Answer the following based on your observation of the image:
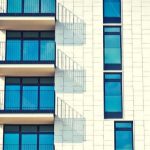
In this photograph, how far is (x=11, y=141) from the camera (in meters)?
31.4

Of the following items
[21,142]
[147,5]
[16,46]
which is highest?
[147,5]

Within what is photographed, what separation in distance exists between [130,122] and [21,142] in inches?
208

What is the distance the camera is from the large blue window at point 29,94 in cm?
3128

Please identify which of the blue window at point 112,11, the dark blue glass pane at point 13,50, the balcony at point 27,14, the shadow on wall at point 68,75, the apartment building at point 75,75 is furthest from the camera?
the blue window at point 112,11

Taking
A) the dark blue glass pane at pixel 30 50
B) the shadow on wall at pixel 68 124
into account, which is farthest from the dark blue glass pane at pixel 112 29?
the shadow on wall at pixel 68 124

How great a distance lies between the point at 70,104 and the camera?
100ft

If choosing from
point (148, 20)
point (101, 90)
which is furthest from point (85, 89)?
point (148, 20)

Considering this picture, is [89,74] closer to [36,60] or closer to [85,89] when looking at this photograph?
[85,89]

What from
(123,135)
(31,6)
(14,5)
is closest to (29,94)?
(31,6)

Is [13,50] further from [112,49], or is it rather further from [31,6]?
[112,49]

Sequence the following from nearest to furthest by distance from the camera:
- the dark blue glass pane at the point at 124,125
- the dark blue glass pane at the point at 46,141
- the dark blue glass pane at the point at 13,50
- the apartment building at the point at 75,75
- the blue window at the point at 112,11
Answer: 1. the apartment building at the point at 75,75
2. the dark blue glass pane at the point at 124,125
3. the dark blue glass pane at the point at 46,141
4. the dark blue glass pane at the point at 13,50
5. the blue window at the point at 112,11

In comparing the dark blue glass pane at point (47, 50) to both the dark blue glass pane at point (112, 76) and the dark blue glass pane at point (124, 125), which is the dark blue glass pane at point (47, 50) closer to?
the dark blue glass pane at point (112, 76)

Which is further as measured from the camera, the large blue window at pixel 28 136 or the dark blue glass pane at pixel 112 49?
the dark blue glass pane at pixel 112 49

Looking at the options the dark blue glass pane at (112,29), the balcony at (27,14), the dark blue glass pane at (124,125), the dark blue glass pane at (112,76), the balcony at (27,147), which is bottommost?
the balcony at (27,147)
